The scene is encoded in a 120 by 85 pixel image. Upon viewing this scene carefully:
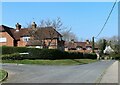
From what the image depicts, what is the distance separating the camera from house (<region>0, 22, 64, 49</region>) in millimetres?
74875

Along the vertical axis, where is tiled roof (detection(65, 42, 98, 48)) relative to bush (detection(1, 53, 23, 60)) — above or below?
above

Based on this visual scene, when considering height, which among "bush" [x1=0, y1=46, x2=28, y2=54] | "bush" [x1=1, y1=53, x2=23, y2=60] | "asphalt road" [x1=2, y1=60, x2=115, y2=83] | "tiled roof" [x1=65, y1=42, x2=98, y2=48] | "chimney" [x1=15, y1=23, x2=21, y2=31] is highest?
"chimney" [x1=15, y1=23, x2=21, y2=31]

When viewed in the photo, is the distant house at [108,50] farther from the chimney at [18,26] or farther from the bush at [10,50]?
the bush at [10,50]

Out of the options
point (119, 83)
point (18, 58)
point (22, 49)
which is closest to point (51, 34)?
point (22, 49)

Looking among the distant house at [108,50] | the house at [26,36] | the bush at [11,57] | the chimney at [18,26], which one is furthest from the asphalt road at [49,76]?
the distant house at [108,50]

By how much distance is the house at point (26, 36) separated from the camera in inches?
2948

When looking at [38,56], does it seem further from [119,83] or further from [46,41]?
[119,83]

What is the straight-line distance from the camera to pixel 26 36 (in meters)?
78.5

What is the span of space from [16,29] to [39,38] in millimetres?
11331

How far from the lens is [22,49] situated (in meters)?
53.4

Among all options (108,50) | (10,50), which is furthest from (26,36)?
(108,50)

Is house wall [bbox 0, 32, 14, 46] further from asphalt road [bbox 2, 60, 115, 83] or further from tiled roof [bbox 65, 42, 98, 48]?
tiled roof [bbox 65, 42, 98, 48]

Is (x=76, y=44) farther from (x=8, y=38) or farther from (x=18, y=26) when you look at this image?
(x=8, y=38)

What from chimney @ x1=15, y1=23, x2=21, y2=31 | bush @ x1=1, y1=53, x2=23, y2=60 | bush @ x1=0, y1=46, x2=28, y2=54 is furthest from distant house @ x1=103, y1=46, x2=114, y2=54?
bush @ x1=1, y1=53, x2=23, y2=60
